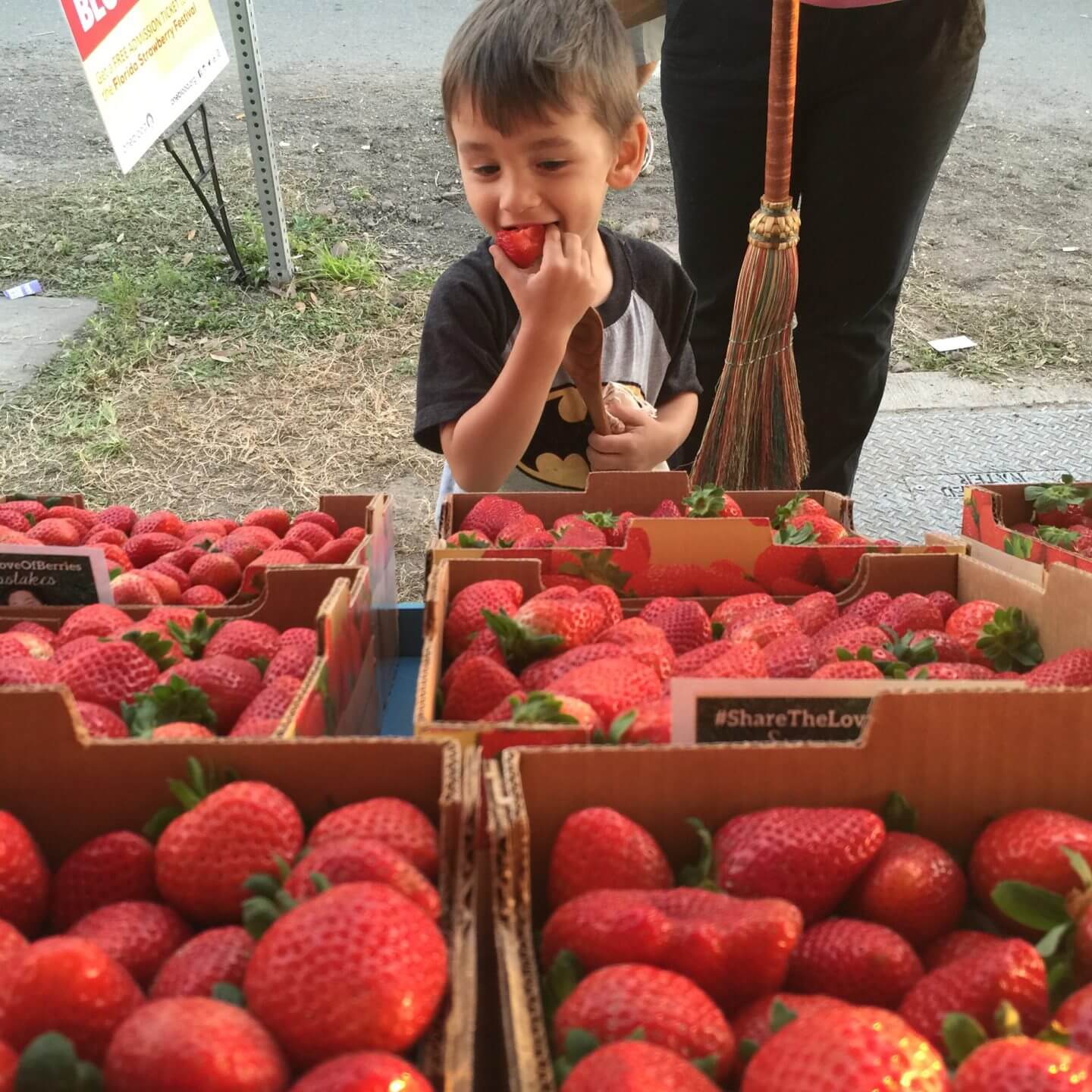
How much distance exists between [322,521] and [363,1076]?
4.25 feet

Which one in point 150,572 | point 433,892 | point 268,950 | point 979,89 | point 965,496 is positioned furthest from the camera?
point 979,89

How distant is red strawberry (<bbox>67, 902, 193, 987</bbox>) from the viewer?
0.86m

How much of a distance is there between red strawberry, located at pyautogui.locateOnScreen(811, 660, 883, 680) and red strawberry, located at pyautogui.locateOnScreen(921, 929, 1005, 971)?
0.31 meters

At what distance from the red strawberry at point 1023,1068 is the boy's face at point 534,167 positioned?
1.42 metres

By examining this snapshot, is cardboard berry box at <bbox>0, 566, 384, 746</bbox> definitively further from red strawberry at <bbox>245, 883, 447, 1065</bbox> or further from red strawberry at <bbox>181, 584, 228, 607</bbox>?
red strawberry at <bbox>245, 883, 447, 1065</bbox>

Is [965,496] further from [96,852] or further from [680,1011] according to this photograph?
[96,852]

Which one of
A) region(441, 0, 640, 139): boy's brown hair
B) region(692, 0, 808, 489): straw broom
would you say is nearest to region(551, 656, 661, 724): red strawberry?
A: region(441, 0, 640, 139): boy's brown hair

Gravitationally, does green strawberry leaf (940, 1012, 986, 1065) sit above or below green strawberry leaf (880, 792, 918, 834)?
above

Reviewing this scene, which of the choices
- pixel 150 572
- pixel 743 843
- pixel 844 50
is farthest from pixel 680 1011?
pixel 844 50

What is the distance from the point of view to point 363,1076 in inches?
27.7

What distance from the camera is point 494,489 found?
2.10 metres

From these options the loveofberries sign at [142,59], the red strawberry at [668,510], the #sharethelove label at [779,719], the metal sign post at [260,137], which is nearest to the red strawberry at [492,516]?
the red strawberry at [668,510]

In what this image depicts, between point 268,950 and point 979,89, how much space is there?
8140 millimetres

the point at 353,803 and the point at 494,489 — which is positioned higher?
the point at 353,803
